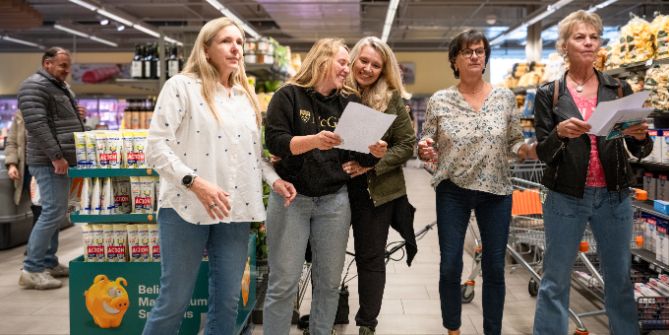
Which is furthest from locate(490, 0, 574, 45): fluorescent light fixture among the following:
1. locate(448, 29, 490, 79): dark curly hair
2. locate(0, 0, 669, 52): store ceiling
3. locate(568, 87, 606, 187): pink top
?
locate(568, 87, 606, 187): pink top

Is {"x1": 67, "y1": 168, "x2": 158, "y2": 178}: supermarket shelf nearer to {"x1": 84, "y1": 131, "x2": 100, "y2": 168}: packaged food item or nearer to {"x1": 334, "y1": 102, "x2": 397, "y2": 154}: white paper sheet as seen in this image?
{"x1": 84, "y1": 131, "x2": 100, "y2": 168}: packaged food item

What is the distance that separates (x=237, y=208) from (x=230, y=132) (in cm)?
30

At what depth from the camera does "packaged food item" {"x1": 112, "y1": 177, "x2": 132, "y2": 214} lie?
2785 mm

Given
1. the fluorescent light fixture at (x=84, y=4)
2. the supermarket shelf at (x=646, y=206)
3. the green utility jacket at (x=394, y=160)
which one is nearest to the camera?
the green utility jacket at (x=394, y=160)

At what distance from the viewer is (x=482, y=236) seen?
2727 mm

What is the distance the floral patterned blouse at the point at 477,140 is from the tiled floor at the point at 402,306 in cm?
121

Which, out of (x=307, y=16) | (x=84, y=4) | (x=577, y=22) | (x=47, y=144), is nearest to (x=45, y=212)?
(x=47, y=144)

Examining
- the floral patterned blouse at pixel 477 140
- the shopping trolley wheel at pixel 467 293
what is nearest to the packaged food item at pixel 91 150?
the floral patterned blouse at pixel 477 140

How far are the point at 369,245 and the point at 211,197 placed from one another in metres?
0.88

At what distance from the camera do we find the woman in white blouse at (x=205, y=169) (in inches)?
81.7

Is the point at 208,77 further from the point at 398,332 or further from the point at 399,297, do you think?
the point at 399,297

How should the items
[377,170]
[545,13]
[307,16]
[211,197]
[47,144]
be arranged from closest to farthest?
[211,197] < [377,170] < [47,144] < [545,13] < [307,16]

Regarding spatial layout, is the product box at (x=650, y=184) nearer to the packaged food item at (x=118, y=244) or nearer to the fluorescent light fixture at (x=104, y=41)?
the packaged food item at (x=118, y=244)

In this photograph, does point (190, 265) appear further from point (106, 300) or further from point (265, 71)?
point (265, 71)
